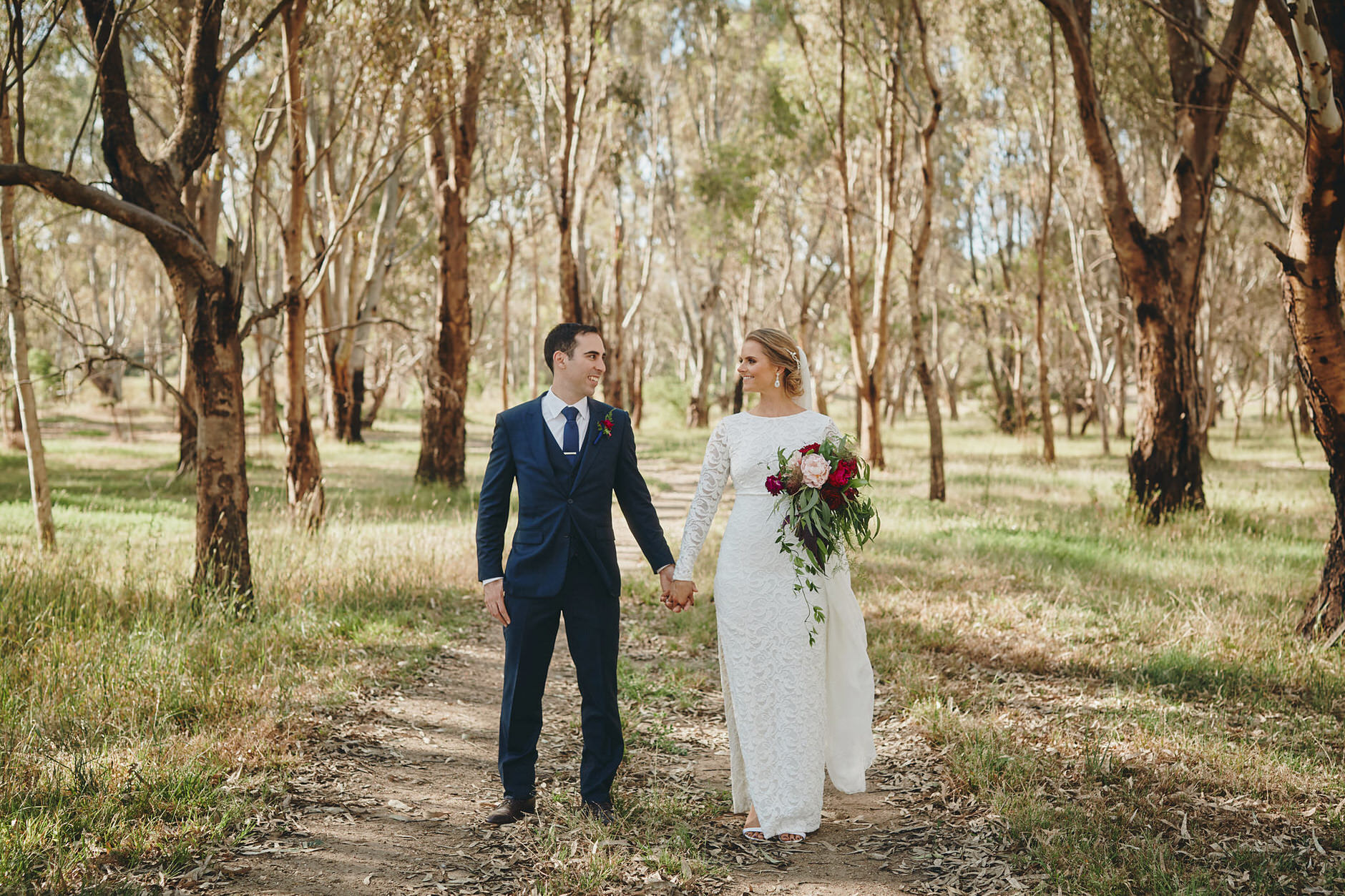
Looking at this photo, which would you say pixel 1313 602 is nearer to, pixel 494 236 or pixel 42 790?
pixel 42 790

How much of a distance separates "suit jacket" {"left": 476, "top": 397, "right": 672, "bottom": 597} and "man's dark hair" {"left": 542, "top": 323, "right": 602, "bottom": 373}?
0.24 meters

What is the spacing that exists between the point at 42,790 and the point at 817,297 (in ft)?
147

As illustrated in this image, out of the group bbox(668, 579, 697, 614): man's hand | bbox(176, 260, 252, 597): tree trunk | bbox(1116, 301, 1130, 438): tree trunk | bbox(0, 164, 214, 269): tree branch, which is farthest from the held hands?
bbox(1116, 301, 1130, 438): tree trunk

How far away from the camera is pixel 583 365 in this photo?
14.4ft

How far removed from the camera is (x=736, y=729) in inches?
173

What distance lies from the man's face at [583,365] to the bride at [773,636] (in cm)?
61

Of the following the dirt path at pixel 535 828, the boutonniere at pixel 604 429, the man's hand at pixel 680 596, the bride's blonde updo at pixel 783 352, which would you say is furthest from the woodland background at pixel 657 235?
the boutonniere at pixel 604 429

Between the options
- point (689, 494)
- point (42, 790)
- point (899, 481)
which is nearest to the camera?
point (42, 790)

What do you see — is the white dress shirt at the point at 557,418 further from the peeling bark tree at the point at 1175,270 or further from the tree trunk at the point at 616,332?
the tree trunk at the point at 616,332

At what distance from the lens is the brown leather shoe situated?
14.2 feet

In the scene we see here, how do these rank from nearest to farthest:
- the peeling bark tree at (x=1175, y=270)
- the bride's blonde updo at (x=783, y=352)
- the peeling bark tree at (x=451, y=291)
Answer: the bride's blonde updo at (x=783, y=352)
the peeling bark tree at (x=1175, y=270)
the peeling bark tree at (x=451, y=291)

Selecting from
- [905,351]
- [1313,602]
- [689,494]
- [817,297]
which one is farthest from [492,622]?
[817,297]

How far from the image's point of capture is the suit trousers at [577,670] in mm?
4324

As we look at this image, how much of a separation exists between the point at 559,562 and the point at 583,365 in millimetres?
877
